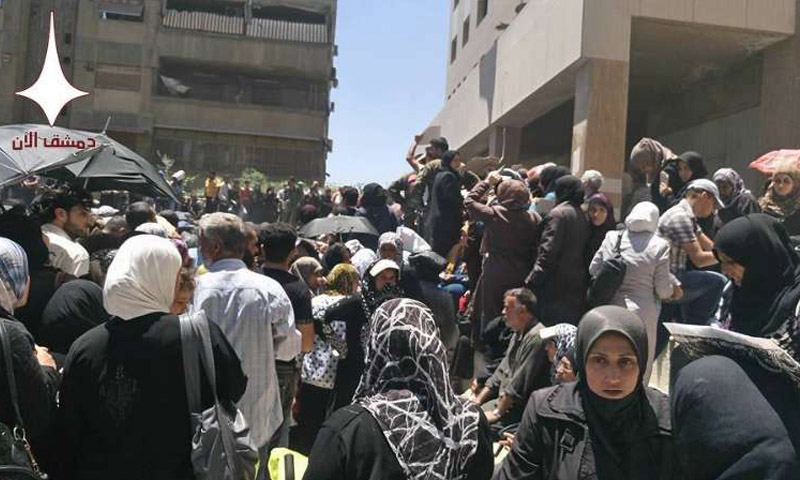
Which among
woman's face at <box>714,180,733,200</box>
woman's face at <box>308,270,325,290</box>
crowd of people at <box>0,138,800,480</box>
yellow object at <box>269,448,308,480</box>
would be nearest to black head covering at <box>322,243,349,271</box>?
crowd of people at <box>0,138,800,480</box>

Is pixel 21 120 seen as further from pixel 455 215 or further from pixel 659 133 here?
pixel 455 215

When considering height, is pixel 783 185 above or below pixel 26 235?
above

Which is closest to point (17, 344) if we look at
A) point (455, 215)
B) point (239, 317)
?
point (239, 317)

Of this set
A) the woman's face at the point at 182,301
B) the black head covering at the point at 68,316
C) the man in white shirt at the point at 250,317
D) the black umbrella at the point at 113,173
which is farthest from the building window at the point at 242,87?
the black head covering at the point at 68,316

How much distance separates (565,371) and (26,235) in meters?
3.33

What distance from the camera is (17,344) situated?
264 cm

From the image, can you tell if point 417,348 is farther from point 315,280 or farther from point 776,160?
point 776,160

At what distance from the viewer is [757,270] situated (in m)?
3.21

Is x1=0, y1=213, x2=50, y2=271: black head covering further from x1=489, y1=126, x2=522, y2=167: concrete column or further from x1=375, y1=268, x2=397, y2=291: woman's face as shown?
x1=489, y1=126, x2=522, y2=167: concrete column

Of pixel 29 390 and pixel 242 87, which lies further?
pixel 242 87

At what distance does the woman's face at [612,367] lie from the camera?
2598mm

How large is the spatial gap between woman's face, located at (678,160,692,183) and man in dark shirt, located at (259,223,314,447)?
159 inches

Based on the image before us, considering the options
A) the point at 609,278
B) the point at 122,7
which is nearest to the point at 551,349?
the point at 609,278

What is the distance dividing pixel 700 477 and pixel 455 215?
6.35 metres
